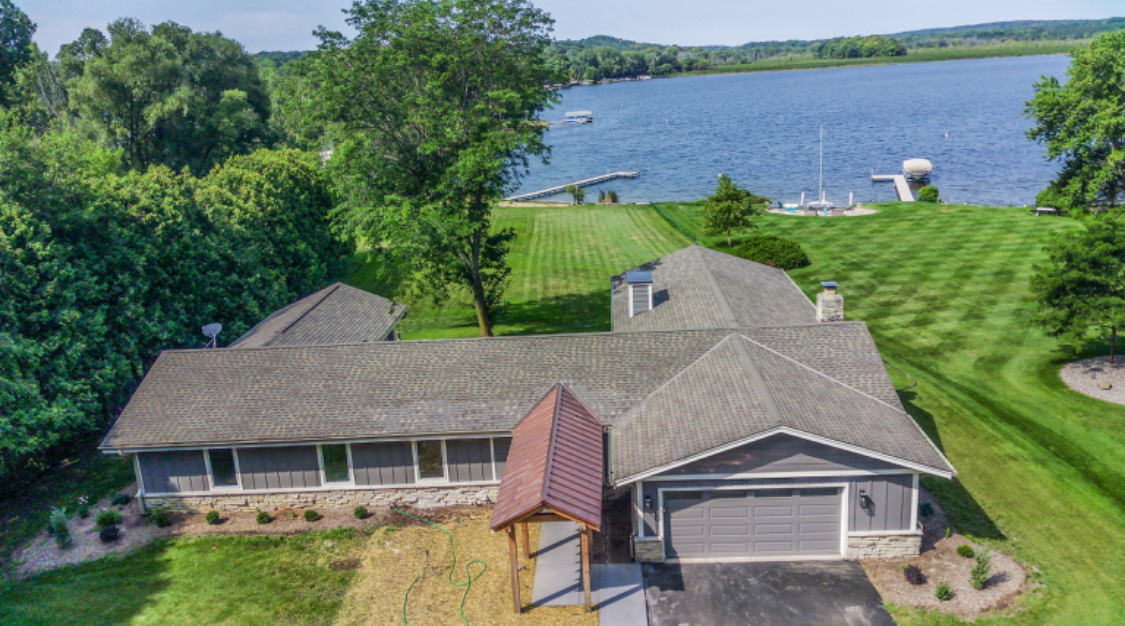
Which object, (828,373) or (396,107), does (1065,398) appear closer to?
(828,373)

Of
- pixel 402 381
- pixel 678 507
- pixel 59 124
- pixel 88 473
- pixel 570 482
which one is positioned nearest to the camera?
pixel 570 482

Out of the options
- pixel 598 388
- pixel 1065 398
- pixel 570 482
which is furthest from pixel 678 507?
pixel 1065 398

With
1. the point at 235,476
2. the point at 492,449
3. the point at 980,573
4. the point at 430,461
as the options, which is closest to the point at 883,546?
the point at 980,573

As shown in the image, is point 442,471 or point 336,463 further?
point 336,463

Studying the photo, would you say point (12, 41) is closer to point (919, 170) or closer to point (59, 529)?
point (59, 529)

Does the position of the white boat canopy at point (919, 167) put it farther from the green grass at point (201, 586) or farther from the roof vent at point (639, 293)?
the green grass at point (201, 586)

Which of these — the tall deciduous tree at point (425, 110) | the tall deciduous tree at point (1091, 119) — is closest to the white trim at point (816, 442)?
the tall deciduous tree at point (425, 110)

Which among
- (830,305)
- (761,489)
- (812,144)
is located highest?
(812,144)
